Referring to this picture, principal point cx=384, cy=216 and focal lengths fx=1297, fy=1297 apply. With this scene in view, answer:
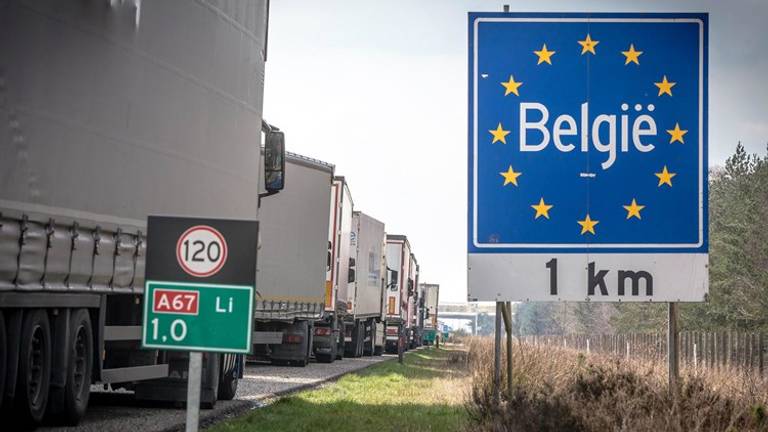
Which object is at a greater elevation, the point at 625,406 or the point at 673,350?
the point at 673,350

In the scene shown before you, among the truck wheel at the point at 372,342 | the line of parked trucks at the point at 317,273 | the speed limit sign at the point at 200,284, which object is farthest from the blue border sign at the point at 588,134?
the truck wheel at the point at 372,342

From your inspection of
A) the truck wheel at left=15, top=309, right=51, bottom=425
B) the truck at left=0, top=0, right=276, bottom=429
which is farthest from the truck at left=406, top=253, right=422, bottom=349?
the truck wheel at left=15, top=309, right=51, bottom=425

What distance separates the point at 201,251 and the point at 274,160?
1103 cm

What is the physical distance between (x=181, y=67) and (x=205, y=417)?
396cm

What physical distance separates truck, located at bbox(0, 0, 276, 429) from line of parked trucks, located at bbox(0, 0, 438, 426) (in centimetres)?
2

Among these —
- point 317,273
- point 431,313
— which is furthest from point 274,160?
point 431,313

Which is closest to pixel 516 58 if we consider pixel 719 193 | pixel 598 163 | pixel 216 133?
pixel 598 163

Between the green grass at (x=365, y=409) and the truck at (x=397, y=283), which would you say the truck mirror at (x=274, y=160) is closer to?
the green grass at (x=365, y=409)

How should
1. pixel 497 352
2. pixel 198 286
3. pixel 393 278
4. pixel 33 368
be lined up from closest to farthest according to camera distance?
pixel 198 286, pixel 497 352, pixel 33 368, pixel 393 278

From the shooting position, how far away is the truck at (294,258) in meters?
25.0

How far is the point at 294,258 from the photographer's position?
26250 mm

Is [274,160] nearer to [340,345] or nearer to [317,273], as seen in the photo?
[317,273]

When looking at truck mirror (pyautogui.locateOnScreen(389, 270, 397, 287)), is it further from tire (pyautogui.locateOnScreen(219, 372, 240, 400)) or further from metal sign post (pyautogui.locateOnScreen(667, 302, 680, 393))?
metal sign post (pyautogui.locateOnScreen(667, 302, 680, 393))

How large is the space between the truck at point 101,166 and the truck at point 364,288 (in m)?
19.3
